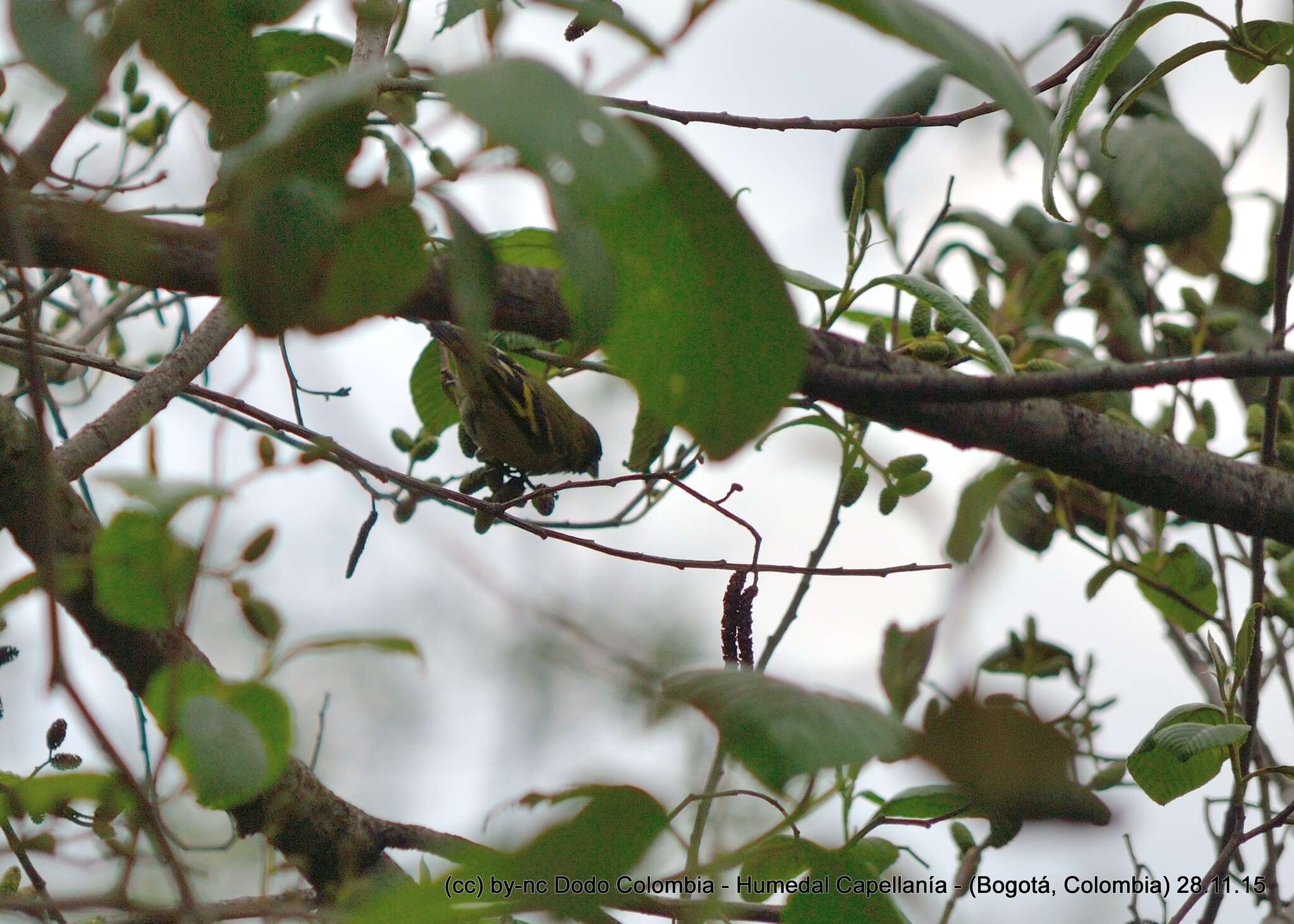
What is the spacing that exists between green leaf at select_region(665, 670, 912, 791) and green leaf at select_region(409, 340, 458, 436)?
3.14 ft

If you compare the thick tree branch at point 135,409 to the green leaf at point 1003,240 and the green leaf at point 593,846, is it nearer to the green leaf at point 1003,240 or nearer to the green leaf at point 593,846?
the green leaf at point 593,846

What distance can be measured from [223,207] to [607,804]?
0.35 meters

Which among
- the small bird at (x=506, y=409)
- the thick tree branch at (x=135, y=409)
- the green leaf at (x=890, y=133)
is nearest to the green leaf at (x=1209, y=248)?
the green leaf at (x=890, y=133)

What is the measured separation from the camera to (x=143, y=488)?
45cm

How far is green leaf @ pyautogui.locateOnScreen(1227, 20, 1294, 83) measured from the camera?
2.83ft

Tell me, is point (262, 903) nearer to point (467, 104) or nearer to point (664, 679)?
point (664, 679)

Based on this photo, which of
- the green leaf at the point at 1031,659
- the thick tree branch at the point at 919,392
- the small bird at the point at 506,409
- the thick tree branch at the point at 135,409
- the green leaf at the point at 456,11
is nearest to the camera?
the thick tree branch at the point at 919,392

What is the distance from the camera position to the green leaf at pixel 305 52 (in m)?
1.13

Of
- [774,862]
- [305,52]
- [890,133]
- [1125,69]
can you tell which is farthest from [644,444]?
[1125,69]

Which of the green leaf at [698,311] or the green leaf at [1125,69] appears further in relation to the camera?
the green leaf at [1125,69]

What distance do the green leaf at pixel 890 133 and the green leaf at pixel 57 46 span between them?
1.37 meters

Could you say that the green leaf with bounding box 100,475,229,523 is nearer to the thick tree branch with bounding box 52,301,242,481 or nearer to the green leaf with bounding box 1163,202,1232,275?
the thick tree branch with bounding box 52,301,242,481

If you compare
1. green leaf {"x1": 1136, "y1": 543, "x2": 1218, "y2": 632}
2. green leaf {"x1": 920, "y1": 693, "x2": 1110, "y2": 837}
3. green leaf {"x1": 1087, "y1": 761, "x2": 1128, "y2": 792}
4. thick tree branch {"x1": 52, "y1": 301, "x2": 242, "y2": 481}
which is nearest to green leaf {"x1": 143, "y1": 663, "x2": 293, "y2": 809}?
green leaf {"x1": 920, "y1": 693, "x2": 1110, "y2": 837}

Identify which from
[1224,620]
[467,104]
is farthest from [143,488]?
[1224,620]
